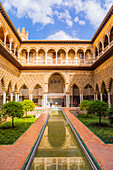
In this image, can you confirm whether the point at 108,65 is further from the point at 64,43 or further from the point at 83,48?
the point at 64,43

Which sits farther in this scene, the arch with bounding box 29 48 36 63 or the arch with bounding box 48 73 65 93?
the arch with bounding box 48 73 65 93

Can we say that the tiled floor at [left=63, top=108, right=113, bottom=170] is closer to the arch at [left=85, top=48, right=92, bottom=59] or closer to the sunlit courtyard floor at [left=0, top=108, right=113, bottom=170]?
the sunlit courtyard floor at [left=0, top=108, right=113, bottom=170]

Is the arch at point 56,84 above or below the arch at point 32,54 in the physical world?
below

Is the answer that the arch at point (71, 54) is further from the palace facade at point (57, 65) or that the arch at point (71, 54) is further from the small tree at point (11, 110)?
the small tree at point (11, 110)

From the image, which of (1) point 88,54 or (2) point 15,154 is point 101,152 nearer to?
(2) point 15,154

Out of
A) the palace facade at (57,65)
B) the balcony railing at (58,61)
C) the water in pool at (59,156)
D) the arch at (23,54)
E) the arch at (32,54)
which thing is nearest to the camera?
the water in pool at (59,156)

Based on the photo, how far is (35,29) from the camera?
19422 mm

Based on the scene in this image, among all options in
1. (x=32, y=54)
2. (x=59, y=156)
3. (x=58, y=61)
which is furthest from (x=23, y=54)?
(x=59, y=156)

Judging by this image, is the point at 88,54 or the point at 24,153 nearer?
the point at 24,153

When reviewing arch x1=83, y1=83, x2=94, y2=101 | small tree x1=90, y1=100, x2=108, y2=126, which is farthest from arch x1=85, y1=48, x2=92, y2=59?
small tree x1=90, y1=100, x2=108, y2=126

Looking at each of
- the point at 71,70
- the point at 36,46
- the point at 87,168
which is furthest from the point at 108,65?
the point at 87,168

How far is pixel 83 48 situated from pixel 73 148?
579 inches

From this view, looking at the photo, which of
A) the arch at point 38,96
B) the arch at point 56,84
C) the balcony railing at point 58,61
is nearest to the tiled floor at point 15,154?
the balcony railing at point 58,61

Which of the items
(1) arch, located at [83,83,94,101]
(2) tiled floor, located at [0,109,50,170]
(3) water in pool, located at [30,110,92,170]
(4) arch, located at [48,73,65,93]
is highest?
(4) arch, located at [48,73,65,93]
